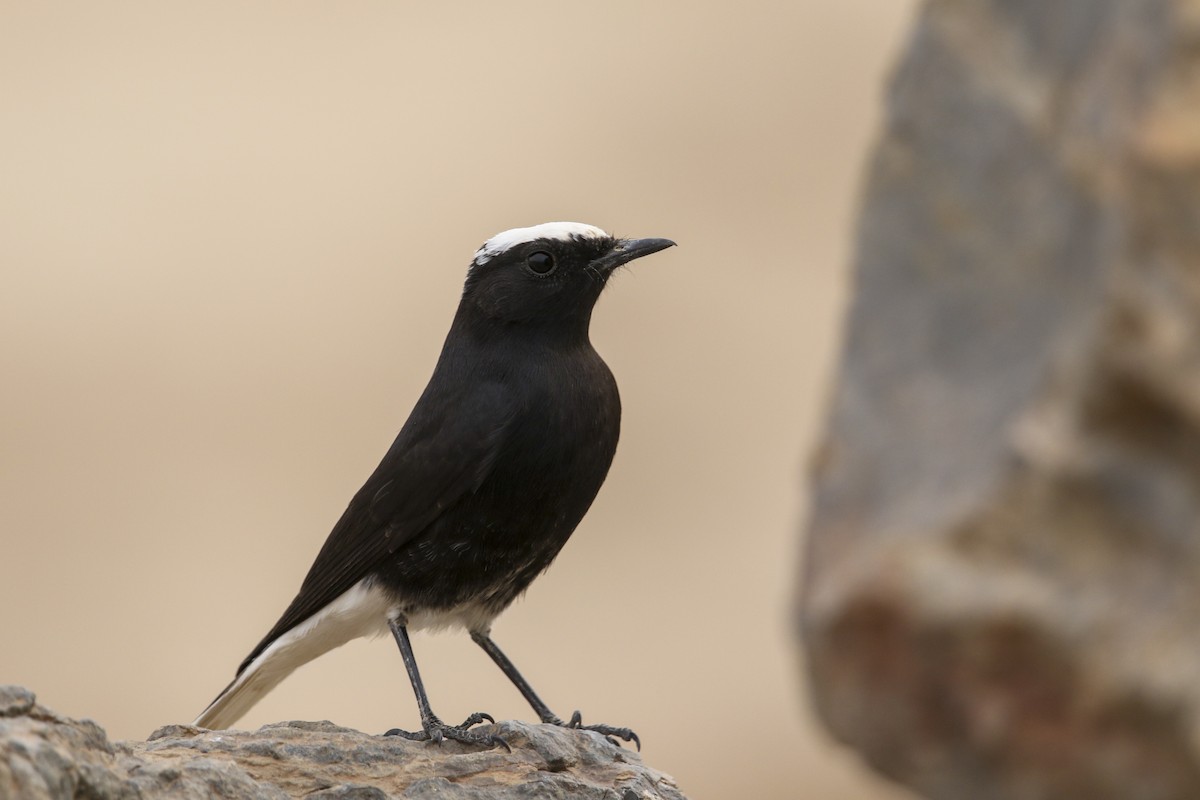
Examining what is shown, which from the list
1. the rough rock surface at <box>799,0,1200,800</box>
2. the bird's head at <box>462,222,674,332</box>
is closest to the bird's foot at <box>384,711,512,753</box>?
the bird's head at <box>462,222,674,332</box>

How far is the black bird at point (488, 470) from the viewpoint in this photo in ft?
19.2

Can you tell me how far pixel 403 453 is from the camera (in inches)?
245

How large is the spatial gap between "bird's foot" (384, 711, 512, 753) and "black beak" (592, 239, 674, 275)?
6.37 feet

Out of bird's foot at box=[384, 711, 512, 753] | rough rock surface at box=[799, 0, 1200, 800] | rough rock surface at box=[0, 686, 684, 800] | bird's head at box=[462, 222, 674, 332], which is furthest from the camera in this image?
bird's head at box=[462, 222, 674, 332]

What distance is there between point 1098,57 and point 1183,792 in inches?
44.9

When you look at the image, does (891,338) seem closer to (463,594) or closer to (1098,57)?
(1098,57)

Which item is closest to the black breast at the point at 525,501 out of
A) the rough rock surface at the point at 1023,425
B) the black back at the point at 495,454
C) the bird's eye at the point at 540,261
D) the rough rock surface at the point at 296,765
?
the black back at the point at 495,454

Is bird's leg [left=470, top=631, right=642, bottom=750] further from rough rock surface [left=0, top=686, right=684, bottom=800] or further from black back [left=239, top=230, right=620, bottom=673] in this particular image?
rough rock surface [left=0, top=686, right=684, bottom=800]

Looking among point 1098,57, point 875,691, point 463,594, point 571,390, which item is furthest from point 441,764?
point 1098,57

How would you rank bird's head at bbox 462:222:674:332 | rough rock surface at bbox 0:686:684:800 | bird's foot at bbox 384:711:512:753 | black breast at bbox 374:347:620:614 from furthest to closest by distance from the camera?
1. bird's head at bbox 462:222:674:332
2. black breast at bbox 374:347:620:614
3. bird's foot at bbox 384:711:512:753
4. rough rock surface at bbox 0:686:684:800

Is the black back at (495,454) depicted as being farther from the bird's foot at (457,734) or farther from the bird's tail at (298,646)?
the bird's foot at (457,734)

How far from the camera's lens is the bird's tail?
6270mm

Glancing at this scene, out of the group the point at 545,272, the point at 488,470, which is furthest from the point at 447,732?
the point at 545,272

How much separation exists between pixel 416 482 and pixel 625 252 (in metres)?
1.31
